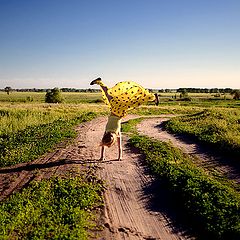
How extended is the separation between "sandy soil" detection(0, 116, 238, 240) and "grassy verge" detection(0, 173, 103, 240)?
47 cm

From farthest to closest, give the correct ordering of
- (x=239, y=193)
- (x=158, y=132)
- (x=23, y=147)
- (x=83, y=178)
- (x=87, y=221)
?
(x=158, y=132) → (x=23, y=147) → (x=83, y=178) → (x=239, y=193) → (x=87, y=221)

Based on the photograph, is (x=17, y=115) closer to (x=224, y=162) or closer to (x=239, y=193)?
(x=224, y=162)

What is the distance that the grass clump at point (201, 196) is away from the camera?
6.92m

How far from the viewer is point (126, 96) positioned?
10672 mm

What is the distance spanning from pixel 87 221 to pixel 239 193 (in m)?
4.62

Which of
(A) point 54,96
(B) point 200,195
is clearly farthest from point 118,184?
(A) point 54,96

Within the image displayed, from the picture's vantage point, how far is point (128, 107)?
10984 mm

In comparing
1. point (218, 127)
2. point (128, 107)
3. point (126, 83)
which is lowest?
point (218, 127)

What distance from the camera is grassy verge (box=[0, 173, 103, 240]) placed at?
685 centimetres

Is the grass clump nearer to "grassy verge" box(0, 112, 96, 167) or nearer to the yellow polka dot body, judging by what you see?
the yellow polka dot body

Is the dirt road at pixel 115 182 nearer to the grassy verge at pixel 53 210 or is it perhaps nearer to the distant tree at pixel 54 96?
the grassy verge at pixel 53 210

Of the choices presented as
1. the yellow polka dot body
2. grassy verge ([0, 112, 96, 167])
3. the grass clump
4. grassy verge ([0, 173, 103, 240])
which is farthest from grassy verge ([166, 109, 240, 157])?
grassy verge ([0, 112, 96, 167])

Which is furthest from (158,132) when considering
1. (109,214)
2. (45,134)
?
(109,214)

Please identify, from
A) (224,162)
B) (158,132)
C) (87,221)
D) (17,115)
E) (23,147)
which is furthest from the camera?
(17,115)
